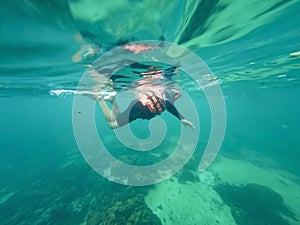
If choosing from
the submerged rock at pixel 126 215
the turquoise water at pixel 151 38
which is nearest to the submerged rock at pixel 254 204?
the turquoise water at pixel 151 38

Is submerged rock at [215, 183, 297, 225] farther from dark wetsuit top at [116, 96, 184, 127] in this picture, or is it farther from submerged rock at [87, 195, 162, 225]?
dark wetsuit top at [116, 96, 184, 127]

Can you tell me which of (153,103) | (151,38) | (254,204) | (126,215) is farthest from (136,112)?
(254,204)

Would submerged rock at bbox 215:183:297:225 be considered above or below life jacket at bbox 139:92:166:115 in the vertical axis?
below

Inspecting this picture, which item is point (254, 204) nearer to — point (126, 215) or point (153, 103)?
point (126, 215)

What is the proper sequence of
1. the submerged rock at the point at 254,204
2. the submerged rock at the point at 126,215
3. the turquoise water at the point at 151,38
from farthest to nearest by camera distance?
1. the submerged rock at the point at 254,204
2. the submerged rock at the point at 126,215
3. the turquoise water at the point at 151,38

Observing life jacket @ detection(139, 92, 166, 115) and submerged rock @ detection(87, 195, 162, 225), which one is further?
submerged rock @ detection(87, 195, 162, 225)

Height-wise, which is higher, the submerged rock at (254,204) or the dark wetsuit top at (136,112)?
the dark wetsuit top at (136,112)

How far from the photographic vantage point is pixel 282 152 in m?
30.7

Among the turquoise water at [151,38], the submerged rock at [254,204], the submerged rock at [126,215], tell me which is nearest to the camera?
the turquoise water at [151,38]

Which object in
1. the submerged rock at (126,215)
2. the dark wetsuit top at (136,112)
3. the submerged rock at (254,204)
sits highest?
the dark wetsuit top at (136,112)

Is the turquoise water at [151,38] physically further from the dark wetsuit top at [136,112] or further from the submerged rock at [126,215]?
the dark wetsuit top at [136,112]

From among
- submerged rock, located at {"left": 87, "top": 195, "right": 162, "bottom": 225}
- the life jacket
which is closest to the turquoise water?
submerged rock, located at {"left": 87, "top": 195, "right": 162, "bottom": 225}

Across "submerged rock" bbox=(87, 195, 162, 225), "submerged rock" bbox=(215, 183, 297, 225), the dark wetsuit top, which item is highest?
the dark wetsuit top

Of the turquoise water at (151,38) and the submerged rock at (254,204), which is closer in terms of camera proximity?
the turquoise water at (151,38)
